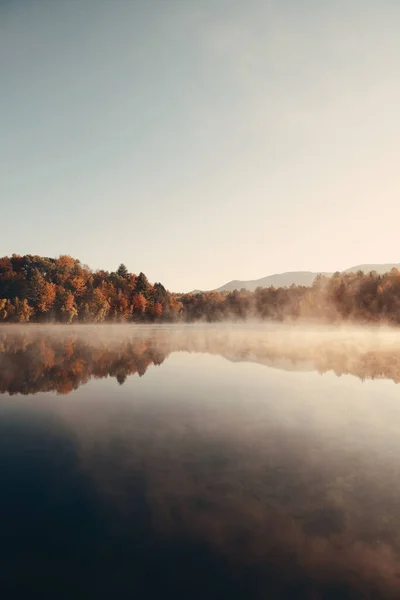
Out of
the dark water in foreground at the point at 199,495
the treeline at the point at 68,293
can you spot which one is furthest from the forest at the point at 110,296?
the dark water in foreground at the point at 199,495

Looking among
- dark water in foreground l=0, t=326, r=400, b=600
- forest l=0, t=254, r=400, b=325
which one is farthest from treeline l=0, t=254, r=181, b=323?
dark water in foreground l=0, t=326, r=400, b=600

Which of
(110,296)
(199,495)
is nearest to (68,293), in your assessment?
(110,296)

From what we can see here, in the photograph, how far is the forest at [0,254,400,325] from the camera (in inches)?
4663

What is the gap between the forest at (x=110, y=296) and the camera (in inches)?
4663

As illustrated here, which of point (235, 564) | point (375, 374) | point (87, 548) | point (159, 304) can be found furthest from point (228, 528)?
point (159, 304)

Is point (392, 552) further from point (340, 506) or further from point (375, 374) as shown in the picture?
point (375, 374)

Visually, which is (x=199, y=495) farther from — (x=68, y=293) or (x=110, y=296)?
(x=110, y=296)

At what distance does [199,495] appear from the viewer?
352 inches

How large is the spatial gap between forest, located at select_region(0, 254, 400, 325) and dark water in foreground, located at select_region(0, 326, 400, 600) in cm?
10832

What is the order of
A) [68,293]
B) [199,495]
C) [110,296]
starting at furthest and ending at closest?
[110,296], [68,293], [199,495]

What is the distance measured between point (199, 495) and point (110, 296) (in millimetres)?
139995

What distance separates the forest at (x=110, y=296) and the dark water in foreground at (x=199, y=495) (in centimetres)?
10832

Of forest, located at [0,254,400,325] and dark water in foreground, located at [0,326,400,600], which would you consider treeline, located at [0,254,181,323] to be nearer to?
forest, located at [0,254,400,325]

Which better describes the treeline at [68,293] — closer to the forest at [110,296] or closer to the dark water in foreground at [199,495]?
the forest at [110,296]
